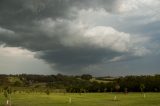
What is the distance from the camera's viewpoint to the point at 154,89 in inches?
7589

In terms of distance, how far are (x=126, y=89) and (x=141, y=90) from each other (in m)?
8.77

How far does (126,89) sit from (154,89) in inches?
619

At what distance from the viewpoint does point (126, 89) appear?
19200 cm

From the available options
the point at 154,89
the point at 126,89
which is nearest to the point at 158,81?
the point at 154,89

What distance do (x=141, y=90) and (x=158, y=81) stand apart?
16450 millimetres

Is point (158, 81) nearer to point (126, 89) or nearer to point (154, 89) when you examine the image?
point (154, 89)

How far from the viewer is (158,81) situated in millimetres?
198375

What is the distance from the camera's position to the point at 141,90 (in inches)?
7382

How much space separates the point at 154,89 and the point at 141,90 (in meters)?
9.72

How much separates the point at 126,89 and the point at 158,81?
20.6 m
